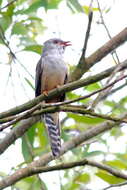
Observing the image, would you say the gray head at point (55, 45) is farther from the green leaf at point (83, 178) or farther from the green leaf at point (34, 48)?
the green leaf at point (83, 178)

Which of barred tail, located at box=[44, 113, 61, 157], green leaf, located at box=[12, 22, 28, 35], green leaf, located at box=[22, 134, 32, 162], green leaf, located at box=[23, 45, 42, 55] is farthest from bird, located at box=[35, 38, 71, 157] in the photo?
green leaf, located at box=[12, 22, 28, 35]

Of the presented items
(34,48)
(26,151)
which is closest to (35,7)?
(34,48)

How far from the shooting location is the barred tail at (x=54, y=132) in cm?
391

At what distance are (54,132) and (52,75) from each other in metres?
0.88

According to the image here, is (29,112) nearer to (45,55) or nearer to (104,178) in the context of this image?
(104,178)

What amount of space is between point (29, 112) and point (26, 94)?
1.29 meters

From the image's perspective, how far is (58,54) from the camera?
559 cm

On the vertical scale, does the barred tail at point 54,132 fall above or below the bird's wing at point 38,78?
below

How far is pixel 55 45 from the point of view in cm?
586

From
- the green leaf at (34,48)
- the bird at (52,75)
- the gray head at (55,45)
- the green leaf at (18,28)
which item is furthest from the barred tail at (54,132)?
the gray head at (55,45)

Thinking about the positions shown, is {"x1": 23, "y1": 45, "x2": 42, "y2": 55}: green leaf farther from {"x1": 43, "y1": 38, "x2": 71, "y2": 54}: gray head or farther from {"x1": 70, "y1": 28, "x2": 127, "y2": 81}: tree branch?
{"x1": 43, "y1": 38, "x2": 71, "y2": 54}: gray head

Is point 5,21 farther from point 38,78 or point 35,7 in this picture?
point 38,78

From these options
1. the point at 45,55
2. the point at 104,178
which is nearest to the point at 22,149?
the point at 104,178

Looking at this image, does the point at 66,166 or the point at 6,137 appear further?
the point at 6,137
